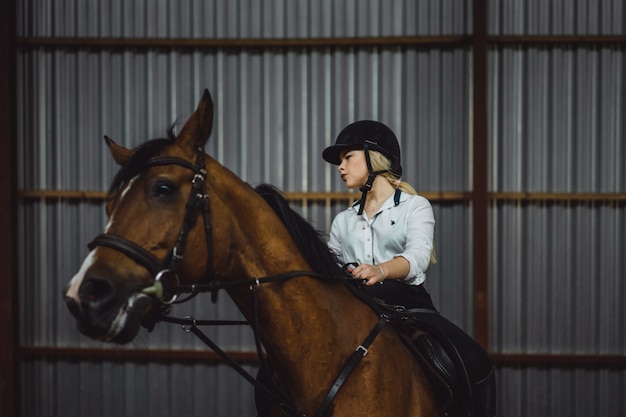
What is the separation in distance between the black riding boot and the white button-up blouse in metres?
0.49

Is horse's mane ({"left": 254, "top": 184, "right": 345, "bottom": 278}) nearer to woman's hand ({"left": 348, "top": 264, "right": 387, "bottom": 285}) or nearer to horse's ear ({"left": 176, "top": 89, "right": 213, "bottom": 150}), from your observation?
woman's hand ({"left": 348, "top": 264, "right": 387, "bottom": 285})

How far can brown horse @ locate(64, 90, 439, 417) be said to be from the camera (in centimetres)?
166

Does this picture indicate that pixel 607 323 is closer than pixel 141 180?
No

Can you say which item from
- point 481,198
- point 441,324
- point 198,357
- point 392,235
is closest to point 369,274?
point 392,235

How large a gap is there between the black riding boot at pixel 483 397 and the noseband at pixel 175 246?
124 centimetres

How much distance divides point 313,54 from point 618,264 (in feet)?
11.5

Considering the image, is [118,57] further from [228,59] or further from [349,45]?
[349,45]

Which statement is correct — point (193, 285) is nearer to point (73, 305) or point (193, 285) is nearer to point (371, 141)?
point (73, 305)

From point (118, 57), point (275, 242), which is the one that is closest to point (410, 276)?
point (275, 242)

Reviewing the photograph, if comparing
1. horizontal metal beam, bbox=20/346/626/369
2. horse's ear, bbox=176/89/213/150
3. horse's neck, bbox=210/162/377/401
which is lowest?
horizontal metal beam, bbox=20/346/626/369

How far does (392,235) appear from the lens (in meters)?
2.52

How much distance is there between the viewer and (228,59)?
18.4ft

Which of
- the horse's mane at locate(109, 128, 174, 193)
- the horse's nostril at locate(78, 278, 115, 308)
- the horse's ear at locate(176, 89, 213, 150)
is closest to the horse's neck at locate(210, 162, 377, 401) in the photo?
the horse's ear at locate(176, 89, 213, 150)

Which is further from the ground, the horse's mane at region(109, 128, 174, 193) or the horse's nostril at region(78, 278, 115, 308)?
the horse's mane at region(109, 128, 174, 193)
